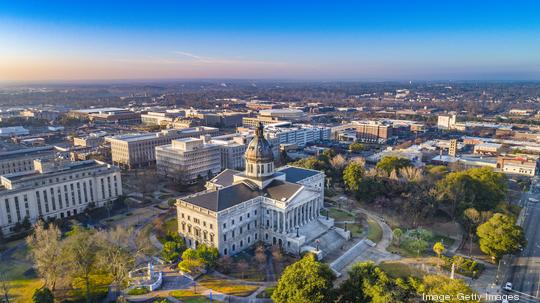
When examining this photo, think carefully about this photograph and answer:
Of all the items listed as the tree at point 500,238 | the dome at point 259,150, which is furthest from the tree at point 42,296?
the tree at point 500,238

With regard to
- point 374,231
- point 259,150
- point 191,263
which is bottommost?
point 374,231

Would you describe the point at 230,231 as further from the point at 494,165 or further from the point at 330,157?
the point at 494,165

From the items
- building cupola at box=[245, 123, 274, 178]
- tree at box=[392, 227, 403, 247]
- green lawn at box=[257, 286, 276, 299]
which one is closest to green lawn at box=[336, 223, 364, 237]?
tree at box=[392, 227, 403, 247]

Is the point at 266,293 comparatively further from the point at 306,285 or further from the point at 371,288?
the point at 371,288

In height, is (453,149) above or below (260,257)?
above

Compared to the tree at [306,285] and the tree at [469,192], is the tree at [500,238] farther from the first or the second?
the tree at [306,285]

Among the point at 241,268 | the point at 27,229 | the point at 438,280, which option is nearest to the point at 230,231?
the point at 241,268

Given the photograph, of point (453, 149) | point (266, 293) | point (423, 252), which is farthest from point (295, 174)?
point (453, 149)
